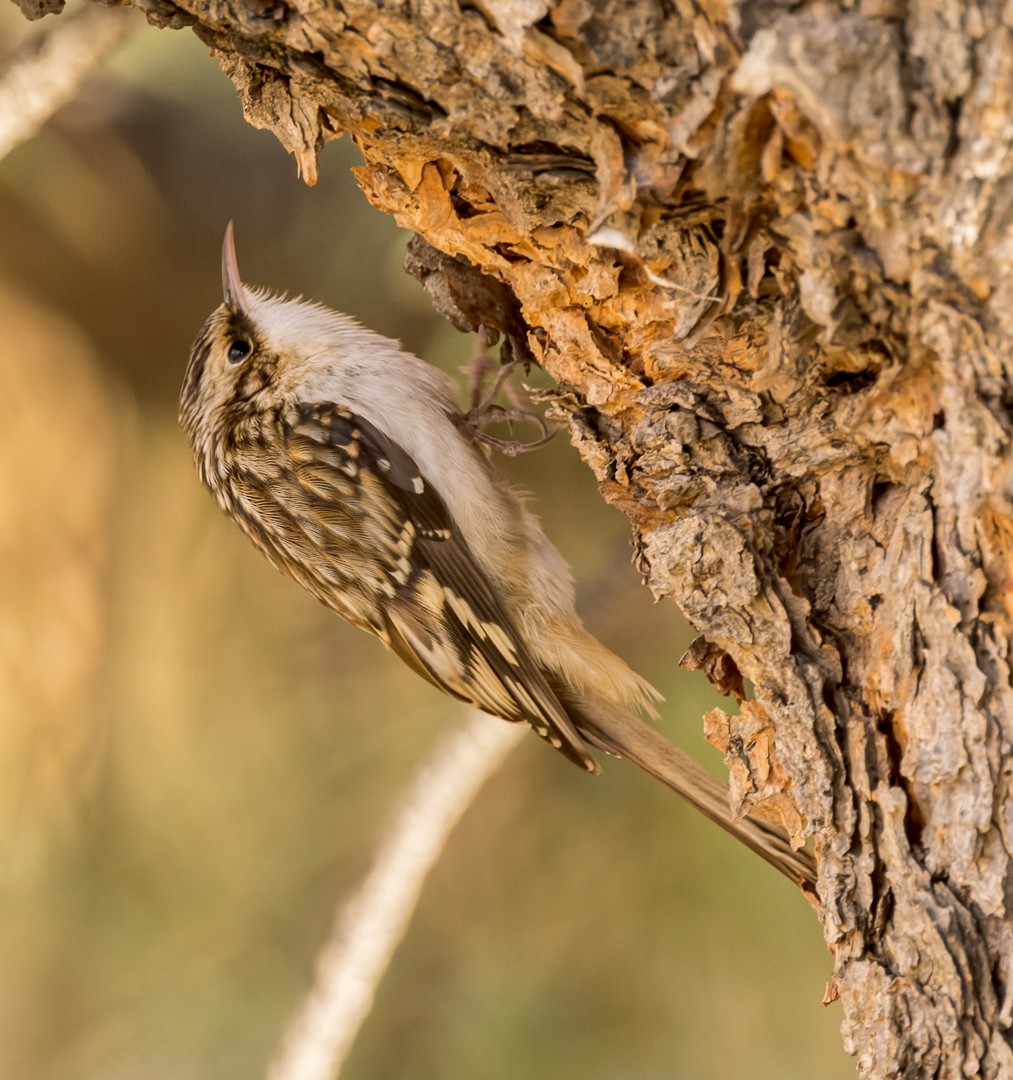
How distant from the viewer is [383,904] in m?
2.03

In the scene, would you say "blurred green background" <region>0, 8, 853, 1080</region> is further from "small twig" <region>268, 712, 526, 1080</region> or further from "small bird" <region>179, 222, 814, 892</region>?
"small bird" <region>179, 222, 814, 892</region>

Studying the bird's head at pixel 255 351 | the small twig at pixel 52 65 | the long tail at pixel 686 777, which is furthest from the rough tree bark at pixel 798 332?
the small twig at pixel 52 65

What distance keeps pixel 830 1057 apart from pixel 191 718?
148 centimetres

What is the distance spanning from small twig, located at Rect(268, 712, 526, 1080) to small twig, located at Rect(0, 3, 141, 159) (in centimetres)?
129

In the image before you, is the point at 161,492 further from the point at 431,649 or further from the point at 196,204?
the point at 431,649

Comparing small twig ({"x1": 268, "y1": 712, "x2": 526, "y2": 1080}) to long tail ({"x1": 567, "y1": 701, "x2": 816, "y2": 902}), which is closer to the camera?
long tail ({"x1": 567, "y1": 701, "x2": 816, "y2": 902})

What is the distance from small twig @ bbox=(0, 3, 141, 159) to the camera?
5.13ft

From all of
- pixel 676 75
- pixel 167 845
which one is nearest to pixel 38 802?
pixel 167 845

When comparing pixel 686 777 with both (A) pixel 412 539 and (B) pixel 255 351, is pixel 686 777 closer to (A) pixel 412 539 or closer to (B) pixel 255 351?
(A) pixel 412 539

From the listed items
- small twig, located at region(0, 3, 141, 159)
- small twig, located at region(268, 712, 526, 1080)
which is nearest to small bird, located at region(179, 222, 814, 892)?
small twig, located at region(0, 3, 141, 159)

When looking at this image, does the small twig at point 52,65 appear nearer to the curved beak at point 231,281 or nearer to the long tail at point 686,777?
the curved beak at point 231,281

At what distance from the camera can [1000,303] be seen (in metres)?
0.70

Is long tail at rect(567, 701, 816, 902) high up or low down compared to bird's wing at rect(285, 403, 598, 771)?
down

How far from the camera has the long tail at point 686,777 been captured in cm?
120
